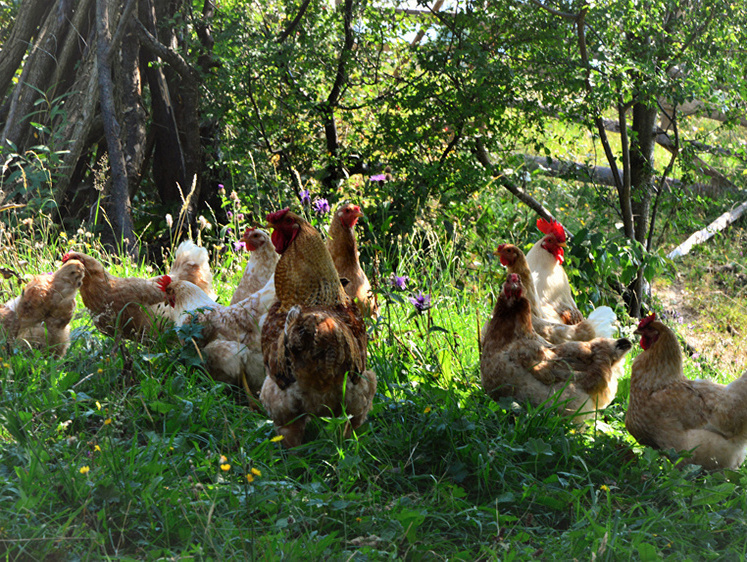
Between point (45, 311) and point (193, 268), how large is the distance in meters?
1.17

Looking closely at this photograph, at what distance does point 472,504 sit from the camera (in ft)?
9.24

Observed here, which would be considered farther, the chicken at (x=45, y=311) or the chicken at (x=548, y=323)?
the chicken at (x=548, y=323)

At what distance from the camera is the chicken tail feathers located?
4.24 meters

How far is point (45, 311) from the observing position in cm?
403

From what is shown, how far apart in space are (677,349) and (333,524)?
7.53 feet

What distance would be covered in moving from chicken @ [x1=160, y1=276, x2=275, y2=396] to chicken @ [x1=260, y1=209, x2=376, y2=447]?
1.17 feet

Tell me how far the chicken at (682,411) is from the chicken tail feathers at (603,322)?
51 cm

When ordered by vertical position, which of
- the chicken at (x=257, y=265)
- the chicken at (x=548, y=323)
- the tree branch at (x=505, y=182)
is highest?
the tree branch at (x=505, y=182)

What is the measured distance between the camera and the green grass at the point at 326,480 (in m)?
2.27

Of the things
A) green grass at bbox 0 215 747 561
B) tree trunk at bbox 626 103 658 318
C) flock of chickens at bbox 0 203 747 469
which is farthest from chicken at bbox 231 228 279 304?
tree trunk at bbox 626 103 658 318

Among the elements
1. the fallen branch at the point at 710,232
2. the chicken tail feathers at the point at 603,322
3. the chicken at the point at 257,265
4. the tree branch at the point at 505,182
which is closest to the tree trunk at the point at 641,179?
the tree branch at the point at 505,182

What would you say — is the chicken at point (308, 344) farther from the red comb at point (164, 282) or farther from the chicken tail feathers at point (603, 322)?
the chicken tail feathers at point (603, 322)

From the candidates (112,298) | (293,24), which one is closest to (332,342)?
(112,298)

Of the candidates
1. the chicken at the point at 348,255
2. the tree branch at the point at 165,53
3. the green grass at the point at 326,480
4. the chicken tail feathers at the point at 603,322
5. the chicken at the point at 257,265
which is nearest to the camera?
the green grass at the point at 326,480
